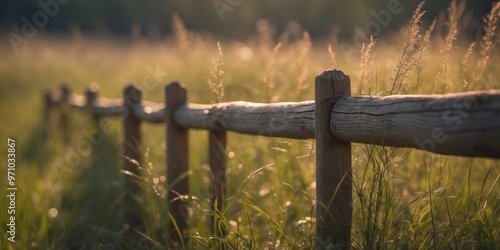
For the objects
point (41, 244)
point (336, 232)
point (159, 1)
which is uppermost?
point (159, 1)

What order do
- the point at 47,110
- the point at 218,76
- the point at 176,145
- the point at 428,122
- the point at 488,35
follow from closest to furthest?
the point at 428,122
the point at 488,35
the point at 218,76
the point at 176,145
the point at 47,110

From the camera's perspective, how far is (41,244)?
3.64m

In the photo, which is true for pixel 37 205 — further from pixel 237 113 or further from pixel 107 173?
pixel 237 113

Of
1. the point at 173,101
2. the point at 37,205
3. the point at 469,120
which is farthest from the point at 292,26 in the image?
the point at 469,120

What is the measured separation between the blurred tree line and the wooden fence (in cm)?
1112

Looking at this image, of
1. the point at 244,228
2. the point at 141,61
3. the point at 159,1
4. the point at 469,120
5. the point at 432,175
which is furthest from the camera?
the point at 159,1

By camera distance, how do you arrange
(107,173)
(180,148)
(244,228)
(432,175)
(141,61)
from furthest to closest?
(141,61) < (107,173) < (180,148) < (432,175) < (244,228)

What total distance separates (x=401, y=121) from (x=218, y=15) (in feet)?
46.5

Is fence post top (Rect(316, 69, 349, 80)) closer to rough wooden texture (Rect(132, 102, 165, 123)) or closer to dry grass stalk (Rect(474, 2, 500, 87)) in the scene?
dry grass stalk (Rect(474, 2, 500, 87))

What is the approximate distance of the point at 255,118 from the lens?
3055mm

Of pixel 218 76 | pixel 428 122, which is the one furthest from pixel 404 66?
pixel 218 76

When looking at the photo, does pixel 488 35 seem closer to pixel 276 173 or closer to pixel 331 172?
pixel 331 172

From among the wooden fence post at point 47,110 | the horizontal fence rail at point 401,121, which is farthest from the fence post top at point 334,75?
the wooden fence post at point 47,110

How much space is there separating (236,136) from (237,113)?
2.31 metres
